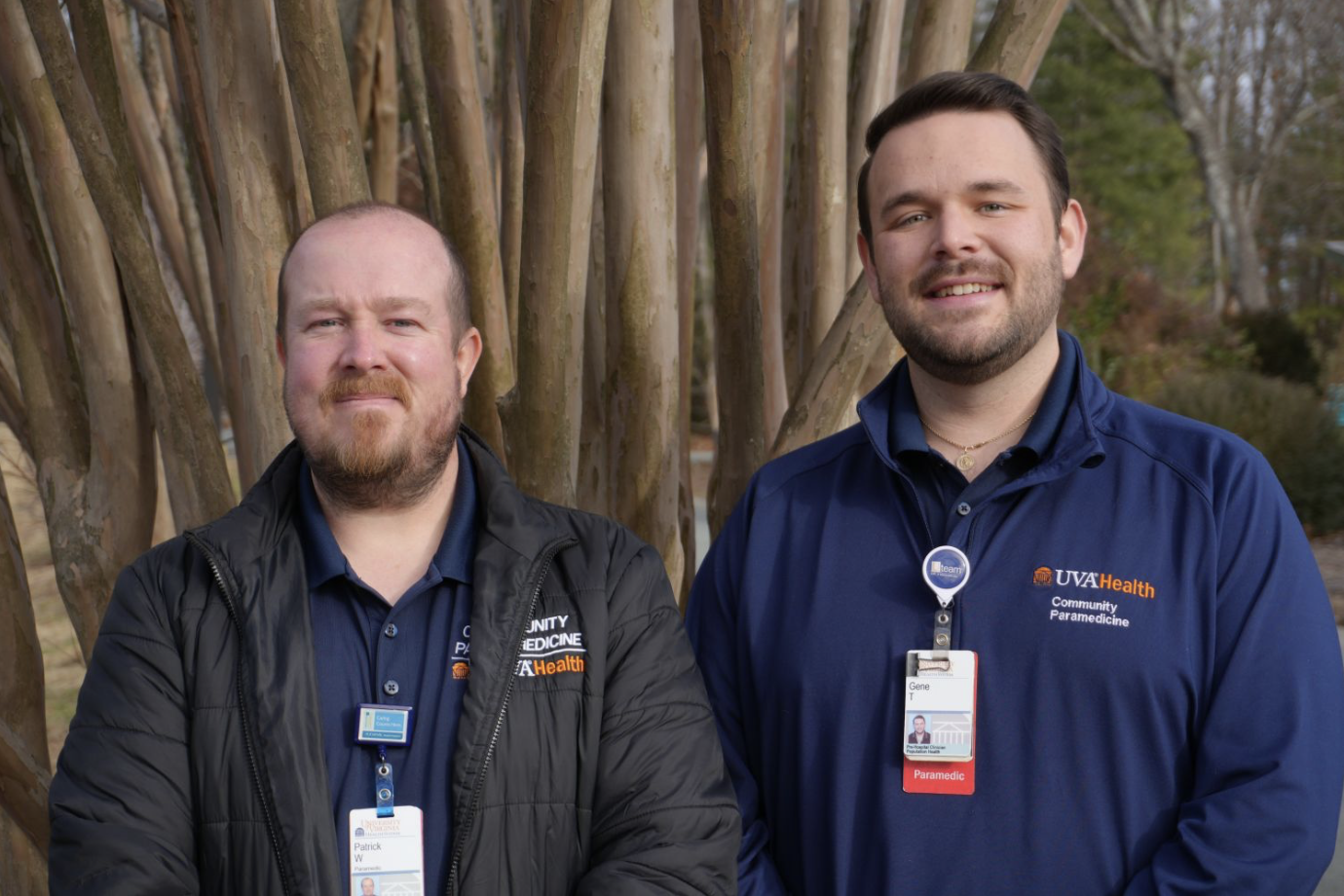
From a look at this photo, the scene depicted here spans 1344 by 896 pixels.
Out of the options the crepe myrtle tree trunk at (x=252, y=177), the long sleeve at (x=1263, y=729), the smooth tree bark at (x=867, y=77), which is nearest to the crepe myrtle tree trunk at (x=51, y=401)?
the crepe myrtle tree trunk at (x=252, y=177)

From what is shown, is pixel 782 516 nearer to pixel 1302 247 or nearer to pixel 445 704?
pixel 445 704

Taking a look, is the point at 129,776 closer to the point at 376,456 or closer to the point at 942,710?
the point at 376,456

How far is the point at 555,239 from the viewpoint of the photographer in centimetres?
264

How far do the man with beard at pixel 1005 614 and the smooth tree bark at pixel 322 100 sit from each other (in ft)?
3.63

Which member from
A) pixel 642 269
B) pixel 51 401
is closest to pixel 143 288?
pixel 51 401

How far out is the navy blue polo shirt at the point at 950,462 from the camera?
6.56 ft

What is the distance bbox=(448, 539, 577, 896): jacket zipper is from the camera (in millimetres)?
1835

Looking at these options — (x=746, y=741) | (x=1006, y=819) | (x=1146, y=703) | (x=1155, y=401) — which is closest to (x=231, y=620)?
(x=746, y=741)

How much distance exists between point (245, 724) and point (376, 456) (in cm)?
42

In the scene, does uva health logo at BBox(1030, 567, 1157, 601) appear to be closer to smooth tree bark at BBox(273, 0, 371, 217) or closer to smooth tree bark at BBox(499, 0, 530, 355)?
smooth tree bark at BBox(273, 0, 371, 217)

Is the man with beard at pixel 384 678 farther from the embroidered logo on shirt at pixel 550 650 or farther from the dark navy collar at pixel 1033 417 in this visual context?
the dark navy collar at pixel 1033 417

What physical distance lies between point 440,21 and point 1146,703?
224cm

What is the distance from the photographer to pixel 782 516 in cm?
216

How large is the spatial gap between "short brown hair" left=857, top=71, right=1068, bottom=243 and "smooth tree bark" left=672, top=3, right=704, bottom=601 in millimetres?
1373
